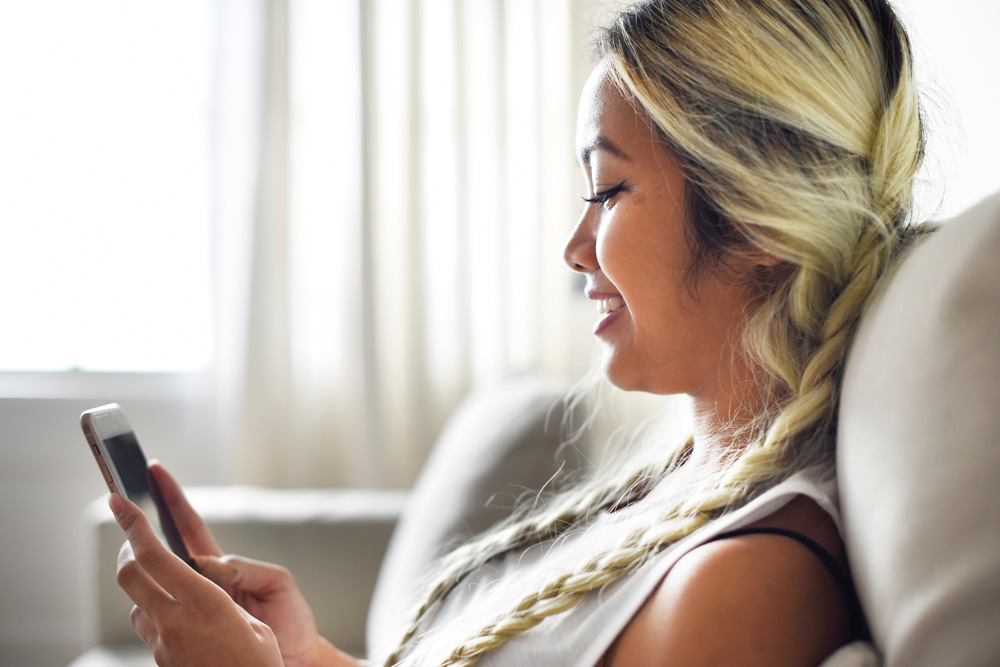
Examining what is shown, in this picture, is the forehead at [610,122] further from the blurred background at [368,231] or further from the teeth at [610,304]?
the blurred background at [368,231]

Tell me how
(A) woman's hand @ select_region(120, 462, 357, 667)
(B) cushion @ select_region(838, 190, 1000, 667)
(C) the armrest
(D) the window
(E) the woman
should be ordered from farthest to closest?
1. (D) the window
2. (C) the armrest
3. (A) woman's hand @ select_region(120, 462, 357, 667)
4. (E) the woman
5. (B) cushion @ select_region(838, 190, 1000, 667)

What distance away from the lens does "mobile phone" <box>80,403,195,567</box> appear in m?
0.72

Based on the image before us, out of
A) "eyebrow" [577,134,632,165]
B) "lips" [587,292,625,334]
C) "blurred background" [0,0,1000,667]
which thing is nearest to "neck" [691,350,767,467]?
"lips" [587,292,625,334]

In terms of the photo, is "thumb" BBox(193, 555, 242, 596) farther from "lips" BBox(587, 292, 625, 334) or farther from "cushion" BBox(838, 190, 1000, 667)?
Result: "cushion" BBox(838, 190, 1000, 667)

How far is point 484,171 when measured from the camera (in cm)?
208

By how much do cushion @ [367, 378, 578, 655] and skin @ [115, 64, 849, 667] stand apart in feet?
0.85

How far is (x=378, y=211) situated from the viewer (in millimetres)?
2064

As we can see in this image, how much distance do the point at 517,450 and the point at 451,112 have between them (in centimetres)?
123

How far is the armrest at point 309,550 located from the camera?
136cm

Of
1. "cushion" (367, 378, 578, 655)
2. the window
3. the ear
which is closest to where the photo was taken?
the ear

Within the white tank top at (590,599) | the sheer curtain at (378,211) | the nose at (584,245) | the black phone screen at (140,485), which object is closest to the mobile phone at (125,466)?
the black phone screen at (140,485)

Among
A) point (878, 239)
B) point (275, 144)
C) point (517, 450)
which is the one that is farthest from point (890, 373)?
point (275, 144)

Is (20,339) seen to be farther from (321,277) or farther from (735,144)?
(735,144)

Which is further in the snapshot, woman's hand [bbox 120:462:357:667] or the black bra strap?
woman's hand [bbox 120:462:357:667]
